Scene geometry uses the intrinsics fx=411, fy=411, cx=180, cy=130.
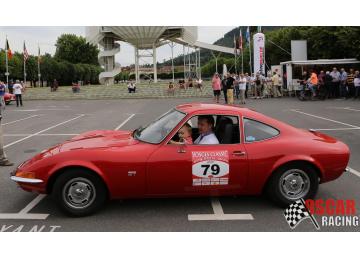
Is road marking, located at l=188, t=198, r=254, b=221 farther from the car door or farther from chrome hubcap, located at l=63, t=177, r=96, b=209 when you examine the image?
chrome hubcap, located at l=63, t=177, r=96, b=209

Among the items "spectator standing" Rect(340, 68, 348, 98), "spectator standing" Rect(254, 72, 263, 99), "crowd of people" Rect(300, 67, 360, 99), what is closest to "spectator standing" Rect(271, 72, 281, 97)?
"spectator standing" Rect(254, 72, 263, 99)

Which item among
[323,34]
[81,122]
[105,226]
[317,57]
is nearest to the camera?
[105,226]

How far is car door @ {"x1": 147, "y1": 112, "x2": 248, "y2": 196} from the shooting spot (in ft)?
16.4

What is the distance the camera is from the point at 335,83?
2456 centimetres

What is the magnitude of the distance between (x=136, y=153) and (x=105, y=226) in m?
0.94

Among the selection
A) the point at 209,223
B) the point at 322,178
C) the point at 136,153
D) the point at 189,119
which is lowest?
the point at 209,223

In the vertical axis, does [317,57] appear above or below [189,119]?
above

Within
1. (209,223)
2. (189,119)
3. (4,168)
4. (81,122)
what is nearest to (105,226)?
(209,223)

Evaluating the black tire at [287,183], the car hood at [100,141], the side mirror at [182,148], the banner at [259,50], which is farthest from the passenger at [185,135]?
the banner at [259,50]

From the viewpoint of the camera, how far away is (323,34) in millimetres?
35438

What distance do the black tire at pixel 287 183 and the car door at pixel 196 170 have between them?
1.29 feet

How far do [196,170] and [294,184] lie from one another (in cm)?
132

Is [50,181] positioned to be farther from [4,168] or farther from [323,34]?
[323,34]

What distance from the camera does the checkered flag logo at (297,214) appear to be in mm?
4840
